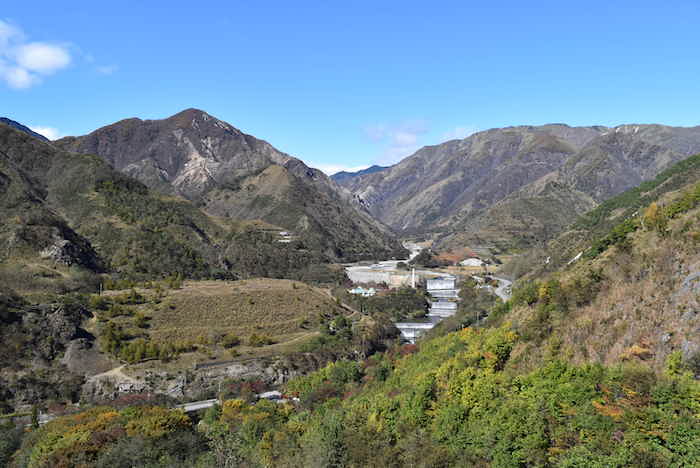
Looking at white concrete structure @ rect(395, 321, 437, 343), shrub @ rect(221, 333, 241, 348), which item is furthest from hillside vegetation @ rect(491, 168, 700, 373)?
white concrete structure @ rect(395, 321, 437, 343)

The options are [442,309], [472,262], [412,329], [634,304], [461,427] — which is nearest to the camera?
[461,427]

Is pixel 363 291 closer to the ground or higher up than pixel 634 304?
closer to the ground

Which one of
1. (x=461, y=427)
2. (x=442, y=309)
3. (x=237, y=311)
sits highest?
(x=237, y=311)

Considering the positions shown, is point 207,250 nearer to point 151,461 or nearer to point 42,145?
point 42,145

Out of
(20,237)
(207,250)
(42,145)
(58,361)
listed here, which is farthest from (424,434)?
(42,145)

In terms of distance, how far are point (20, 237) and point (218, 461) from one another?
76795 millimetres

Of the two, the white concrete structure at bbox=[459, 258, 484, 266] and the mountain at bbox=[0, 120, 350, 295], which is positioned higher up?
the mountain at bbox=[0, 120, 350, 295]

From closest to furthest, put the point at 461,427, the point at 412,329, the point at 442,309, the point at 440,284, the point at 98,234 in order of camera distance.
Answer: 1. the point at 461,427
2. the point at 412,329
3. the point at 98,234
4. the point at 442,309
5. the point at 440,284

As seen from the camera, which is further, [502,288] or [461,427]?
[502,288]

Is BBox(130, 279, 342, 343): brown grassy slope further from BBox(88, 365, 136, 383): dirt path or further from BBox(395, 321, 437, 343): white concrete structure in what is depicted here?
BBox(395, 321, 437, 343): white concrete structure

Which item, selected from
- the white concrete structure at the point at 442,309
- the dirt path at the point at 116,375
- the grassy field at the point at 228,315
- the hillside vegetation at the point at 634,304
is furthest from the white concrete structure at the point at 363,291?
the hillside vegetation at the point at 634,304

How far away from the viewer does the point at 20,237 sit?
285 ft

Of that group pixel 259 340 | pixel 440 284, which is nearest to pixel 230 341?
pixel 259 340

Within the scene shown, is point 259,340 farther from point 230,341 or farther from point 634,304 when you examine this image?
point 634,304
